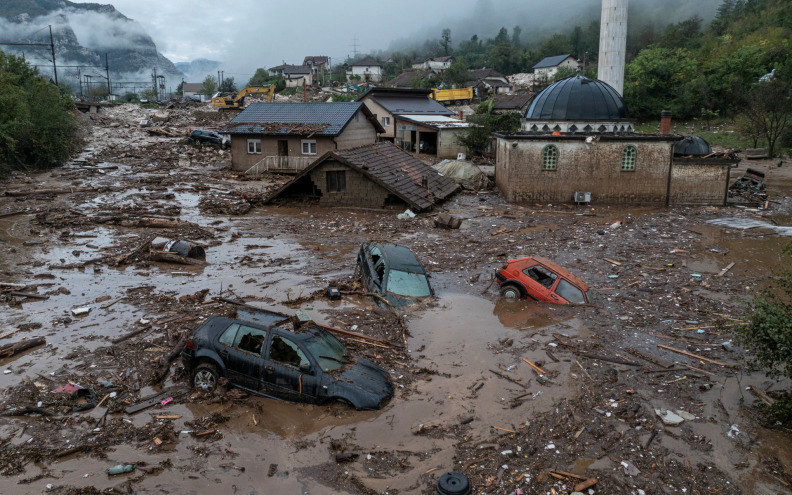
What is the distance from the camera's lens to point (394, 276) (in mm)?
12820

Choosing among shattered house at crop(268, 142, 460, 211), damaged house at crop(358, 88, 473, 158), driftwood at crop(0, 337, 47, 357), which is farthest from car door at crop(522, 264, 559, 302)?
damaged house at crop(358, 88, 473, 158)

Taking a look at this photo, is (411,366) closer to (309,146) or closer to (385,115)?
(309,146)

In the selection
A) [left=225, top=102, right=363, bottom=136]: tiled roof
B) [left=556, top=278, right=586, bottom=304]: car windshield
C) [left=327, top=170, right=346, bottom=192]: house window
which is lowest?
[left=556, top=278, right=586, bottom=304]: car windshield

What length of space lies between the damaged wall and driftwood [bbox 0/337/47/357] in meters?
24.9

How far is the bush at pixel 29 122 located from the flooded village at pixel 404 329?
12.3 feet

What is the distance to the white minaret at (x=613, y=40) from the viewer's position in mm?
36406

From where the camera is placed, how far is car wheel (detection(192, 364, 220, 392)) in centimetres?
848

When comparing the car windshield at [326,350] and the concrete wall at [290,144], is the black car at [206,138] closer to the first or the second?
the concrete wall at [290,144]

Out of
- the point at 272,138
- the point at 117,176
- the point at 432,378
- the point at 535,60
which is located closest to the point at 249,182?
the point at 272,138

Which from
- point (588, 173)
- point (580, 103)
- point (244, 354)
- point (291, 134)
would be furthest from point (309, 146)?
point (244, 354)

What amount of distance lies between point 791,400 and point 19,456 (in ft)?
34.7

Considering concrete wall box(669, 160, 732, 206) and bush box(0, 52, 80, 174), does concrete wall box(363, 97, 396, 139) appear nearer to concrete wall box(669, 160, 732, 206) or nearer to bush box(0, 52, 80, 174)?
bush box(0, 52, 80, 174)

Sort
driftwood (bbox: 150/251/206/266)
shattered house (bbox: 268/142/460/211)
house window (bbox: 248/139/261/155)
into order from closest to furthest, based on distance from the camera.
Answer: driftwood (bbox: 150/251/206/266) → shattered house (bbox: 268/142/460/211) → house window (bbox: 248/139/261/155)

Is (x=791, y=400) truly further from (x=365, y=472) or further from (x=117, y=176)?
(x=117, y=176)
